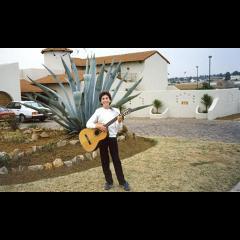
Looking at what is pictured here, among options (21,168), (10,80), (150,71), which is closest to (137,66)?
(150,71)

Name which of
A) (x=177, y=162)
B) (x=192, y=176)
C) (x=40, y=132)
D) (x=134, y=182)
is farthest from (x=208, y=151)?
(x=40, y=132)

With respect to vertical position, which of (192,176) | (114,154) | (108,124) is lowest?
(192,176)

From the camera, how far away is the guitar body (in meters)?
5.43

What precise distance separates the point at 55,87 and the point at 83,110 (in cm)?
2112

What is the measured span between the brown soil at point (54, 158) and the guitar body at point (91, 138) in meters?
1.08

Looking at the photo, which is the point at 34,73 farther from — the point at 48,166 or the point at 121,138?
the point at 48,166

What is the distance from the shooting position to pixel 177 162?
23.4 feet

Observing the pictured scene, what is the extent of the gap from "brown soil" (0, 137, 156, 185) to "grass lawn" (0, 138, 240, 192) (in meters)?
0.21

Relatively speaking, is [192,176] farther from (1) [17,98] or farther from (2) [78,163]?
(1) [17,98]

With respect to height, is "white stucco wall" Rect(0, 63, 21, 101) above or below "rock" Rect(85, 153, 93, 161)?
above

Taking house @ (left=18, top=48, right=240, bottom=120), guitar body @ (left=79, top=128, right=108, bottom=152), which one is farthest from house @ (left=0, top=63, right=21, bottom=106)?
guitar body @ (left=79, top=128, right=108, bottom=152)

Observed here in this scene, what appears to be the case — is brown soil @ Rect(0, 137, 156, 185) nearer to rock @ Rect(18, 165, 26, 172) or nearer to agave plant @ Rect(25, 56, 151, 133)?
rock @ Rect(18, 165, 26, 172)

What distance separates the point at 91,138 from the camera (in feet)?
18.2

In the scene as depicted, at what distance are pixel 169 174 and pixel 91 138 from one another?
1670 millimetres
